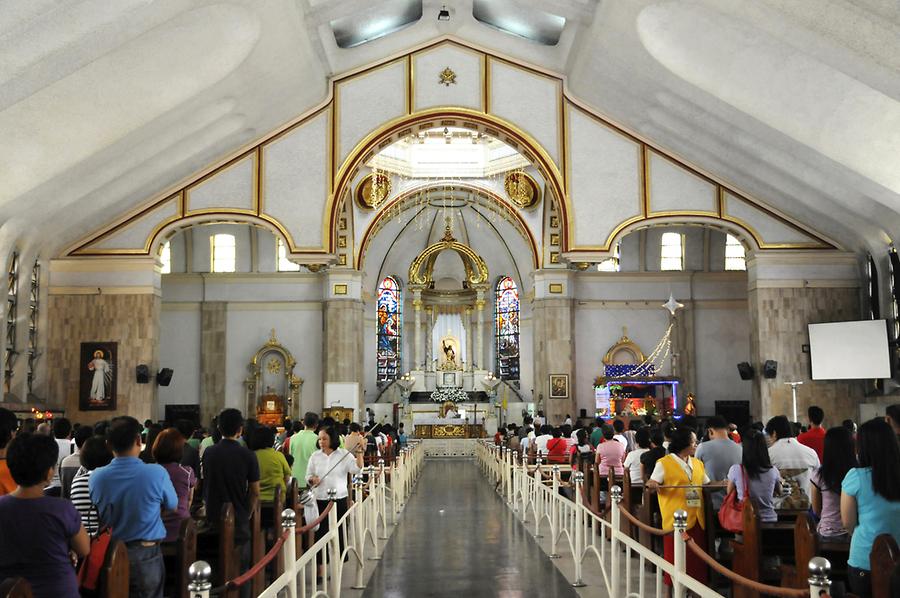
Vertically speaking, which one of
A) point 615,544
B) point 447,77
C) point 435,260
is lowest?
point 615,544

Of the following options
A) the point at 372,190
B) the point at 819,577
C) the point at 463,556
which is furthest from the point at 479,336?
the point at 819,577

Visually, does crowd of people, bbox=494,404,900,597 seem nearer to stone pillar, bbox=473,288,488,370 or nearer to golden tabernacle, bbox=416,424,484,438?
golden tabernacle, bbox=416,424,484,438

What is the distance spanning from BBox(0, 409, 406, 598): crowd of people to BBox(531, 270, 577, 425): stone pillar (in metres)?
18.7

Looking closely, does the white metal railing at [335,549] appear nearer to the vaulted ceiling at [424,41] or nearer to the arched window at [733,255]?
the vaulted ceiling at [424,41]

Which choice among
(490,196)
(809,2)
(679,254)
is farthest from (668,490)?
(679,254)

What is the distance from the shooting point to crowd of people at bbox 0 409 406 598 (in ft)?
14.0

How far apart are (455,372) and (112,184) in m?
17.4

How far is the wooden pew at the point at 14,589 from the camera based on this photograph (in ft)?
10.4

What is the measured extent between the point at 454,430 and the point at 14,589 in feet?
94.5

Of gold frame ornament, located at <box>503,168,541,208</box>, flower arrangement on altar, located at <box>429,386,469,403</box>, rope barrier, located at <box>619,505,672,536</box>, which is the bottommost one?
rope barrier, located at <box>619,505,672,536</box>

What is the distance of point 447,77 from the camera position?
70.2 ft

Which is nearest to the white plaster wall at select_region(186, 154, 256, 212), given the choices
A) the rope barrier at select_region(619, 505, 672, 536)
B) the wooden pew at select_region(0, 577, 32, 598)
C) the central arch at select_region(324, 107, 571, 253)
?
the central arch at select_region(324, 107, 571, 253)

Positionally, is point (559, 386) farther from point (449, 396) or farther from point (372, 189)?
point (372, 189)

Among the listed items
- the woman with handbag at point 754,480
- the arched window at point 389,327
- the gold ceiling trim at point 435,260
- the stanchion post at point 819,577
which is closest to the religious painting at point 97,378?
the arched window at point 389,327
